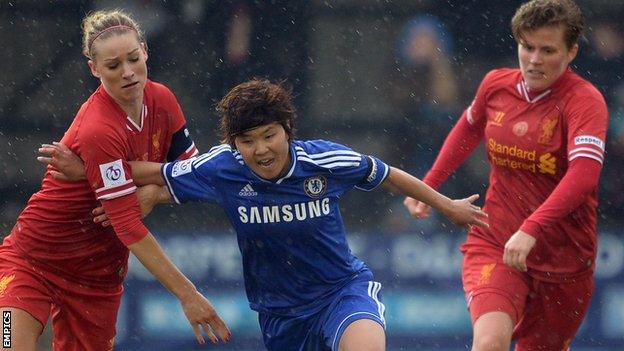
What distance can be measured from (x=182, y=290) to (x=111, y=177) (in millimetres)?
562

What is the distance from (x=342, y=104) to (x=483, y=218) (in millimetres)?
3148

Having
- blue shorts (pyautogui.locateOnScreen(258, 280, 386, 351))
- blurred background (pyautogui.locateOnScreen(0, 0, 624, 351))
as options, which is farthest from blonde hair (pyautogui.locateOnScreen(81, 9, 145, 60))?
blurred background (pyautogui.locateOnScreen(0, 0, 624, 351))

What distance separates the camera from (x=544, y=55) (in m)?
6.60

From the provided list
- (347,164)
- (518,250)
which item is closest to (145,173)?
(347,164)

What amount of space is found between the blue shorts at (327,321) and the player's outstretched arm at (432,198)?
44 centimetres

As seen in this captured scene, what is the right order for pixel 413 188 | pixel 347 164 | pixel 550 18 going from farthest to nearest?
pixel 550 18 → pixel 413 188 → pixel 347 164

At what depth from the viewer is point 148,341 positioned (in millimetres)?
9547

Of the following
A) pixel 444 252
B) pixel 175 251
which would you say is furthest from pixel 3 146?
pixel 444 252

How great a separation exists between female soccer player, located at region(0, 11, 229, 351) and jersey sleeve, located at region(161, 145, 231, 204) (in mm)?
188

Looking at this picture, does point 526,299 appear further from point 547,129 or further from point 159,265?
point 159,265

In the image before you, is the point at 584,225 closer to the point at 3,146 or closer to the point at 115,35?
the point at 115,35

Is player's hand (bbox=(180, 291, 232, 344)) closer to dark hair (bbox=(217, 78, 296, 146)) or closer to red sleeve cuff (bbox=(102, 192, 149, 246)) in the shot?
red sleeve cuff (bbox=(102, 192, 149, 246))

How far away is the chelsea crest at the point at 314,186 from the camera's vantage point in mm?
6172

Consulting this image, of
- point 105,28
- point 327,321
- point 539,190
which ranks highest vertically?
point 105,28
